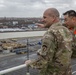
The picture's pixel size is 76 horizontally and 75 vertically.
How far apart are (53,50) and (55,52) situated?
0.22 ft

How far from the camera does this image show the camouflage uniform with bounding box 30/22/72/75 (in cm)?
225

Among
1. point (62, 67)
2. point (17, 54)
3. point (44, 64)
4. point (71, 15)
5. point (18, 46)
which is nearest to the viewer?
point (44, 64)

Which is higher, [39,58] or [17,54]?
[39,58]

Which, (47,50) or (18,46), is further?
(18,46)

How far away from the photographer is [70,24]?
292 centimetres

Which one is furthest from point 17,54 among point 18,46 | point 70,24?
point 70,24

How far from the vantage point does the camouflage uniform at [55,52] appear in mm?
2246

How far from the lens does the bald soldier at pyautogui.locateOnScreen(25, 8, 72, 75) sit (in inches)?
88.5

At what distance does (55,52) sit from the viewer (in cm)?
234

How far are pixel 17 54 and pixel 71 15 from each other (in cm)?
3990

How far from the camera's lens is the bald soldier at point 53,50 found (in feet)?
7.38

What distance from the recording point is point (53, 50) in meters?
2.29

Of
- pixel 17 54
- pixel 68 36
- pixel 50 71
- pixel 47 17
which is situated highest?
pixel 47 17

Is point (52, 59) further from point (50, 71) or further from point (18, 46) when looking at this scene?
point (18, 46)
